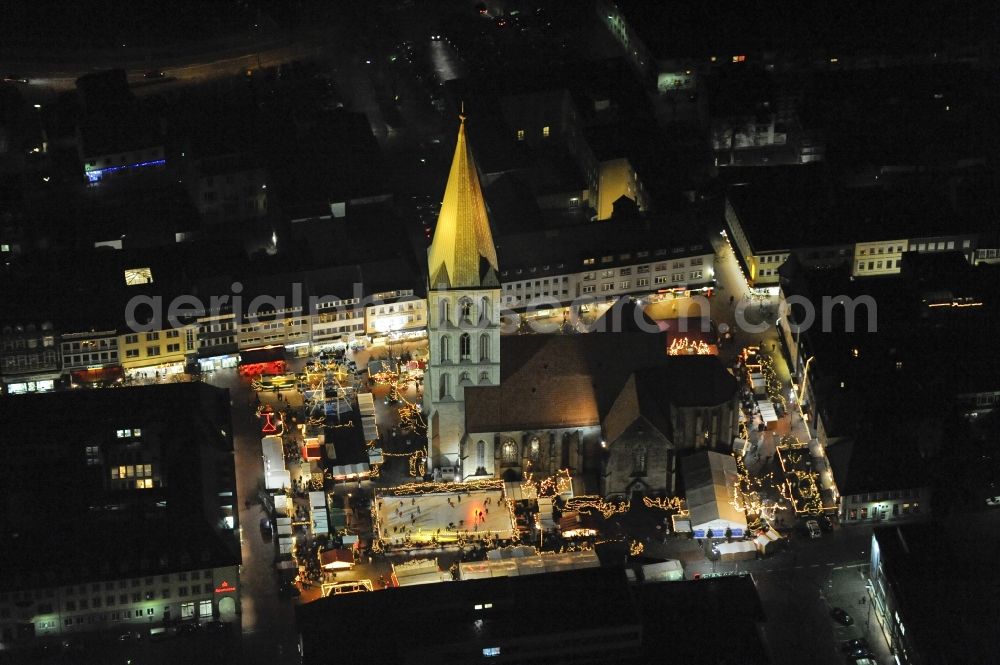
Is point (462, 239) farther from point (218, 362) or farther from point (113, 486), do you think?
point (218, 362)

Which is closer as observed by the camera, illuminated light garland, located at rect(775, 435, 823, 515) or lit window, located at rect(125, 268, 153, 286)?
illuminated light garland, located at rect(775, 435, 823, 515)

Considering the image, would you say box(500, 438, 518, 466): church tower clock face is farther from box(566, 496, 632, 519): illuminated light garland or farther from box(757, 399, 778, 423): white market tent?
box(757, 399, 778, 423): white market tent

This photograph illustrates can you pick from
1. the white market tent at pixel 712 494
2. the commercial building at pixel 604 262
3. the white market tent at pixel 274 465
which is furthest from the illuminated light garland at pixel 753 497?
the white market tent at pixel 274 465

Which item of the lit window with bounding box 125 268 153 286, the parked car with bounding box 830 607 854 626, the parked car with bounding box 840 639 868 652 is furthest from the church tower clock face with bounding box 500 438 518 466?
the lit window with bounding box 125 268 153 286

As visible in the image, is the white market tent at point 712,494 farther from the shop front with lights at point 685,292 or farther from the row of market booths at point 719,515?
the shop front with lights at point 685,292

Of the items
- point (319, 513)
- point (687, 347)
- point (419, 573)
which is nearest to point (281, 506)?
point (319, 513)

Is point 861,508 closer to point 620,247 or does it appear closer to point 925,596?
point 925,596
